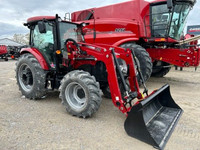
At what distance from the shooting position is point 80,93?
367 cm

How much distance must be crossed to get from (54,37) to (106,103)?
2.16 meters

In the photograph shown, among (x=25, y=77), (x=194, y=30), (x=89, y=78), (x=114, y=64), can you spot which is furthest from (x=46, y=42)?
(x=194, y=30)

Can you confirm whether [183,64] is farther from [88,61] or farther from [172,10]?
[88,61]

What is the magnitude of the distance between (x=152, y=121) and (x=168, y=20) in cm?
467

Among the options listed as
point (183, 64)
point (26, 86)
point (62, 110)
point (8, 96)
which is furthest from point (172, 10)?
point (8, 96)

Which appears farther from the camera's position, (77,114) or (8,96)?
(8,96)

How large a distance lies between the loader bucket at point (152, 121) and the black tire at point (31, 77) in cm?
258

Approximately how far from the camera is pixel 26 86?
4945 millimetres

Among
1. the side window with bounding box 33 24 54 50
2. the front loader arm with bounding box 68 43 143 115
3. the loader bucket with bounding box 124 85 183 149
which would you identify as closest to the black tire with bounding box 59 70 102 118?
the front loader arm with bounding box 68 43 143 115

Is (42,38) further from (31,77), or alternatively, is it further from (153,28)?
(153,28)

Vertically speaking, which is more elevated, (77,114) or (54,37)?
→ (54,37)

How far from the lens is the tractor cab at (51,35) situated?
165 inches

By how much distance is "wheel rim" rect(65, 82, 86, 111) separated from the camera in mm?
3623

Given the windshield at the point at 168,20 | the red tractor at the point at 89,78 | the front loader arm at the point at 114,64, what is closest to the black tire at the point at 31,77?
the red tractor at the point at 89,78
